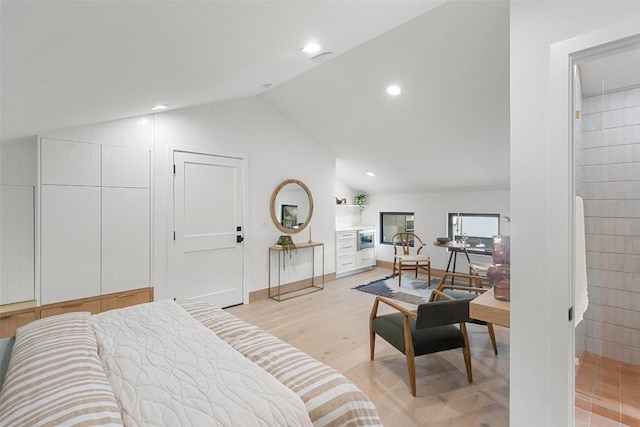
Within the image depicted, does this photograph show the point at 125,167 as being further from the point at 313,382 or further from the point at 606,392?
the point at 606,392

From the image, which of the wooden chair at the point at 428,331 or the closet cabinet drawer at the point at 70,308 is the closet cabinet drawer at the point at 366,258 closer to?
the wooden chair at the point at 428,331

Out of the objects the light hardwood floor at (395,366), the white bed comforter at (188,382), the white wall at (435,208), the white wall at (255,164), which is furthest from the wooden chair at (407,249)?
the white bed comforter at (188,382)

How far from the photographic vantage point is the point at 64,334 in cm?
143

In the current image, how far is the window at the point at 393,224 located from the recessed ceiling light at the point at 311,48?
455cm

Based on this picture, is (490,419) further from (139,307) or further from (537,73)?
(139,307)

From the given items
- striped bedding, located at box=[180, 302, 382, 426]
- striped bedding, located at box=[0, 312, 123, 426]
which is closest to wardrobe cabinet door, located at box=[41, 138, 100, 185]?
striped bedding, located at box=[0, 312, 123, 426]

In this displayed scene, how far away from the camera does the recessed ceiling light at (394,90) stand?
11.1 ft

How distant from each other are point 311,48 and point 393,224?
489cm

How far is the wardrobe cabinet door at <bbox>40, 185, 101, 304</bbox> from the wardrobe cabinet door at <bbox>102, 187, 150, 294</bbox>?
77 mm

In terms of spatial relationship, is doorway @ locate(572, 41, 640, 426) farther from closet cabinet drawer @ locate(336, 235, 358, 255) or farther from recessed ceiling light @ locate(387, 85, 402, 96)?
closet cabinet drawer @ locate(336, 235, 358, 255)

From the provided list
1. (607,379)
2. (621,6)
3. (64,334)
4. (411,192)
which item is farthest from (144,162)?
(411,192)

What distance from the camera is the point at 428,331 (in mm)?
2355

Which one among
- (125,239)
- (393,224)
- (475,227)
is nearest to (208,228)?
(125,239)

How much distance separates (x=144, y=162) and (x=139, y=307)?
1930mm
